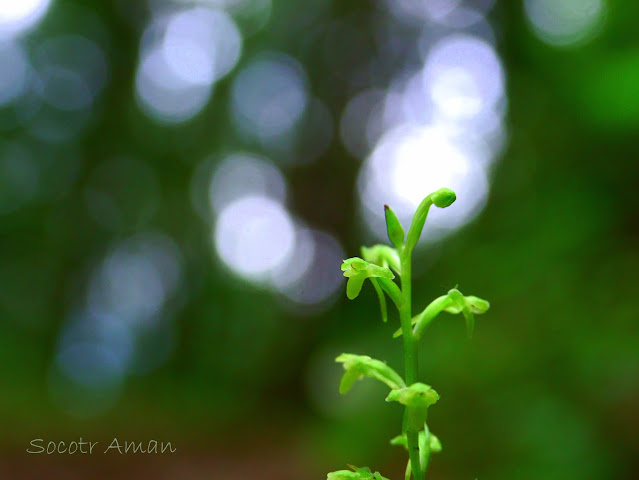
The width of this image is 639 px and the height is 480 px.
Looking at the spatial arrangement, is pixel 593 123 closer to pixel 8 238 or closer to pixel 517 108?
pixel 517 108

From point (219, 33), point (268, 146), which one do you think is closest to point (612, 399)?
point (268, 146)

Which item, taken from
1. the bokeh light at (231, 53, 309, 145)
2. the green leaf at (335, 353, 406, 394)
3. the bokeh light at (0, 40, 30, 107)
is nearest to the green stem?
the green leaf at (335, 353, 406, 394)

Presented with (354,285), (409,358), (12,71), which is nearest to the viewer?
(409,358)

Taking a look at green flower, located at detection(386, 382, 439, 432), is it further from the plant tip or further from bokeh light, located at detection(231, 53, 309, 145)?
bokeh light, located at detection(231, 53, 309, 145)

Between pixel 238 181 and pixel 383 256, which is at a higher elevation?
pixel 238 181

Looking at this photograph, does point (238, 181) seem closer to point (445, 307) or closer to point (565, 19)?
point (565, 19)

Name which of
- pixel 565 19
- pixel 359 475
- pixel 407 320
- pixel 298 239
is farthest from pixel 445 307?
pixel 298 239

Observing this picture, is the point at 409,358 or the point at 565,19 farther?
the point at 565,19

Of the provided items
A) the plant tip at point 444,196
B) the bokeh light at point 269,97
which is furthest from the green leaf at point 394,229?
the bokeh light at point 269,97
